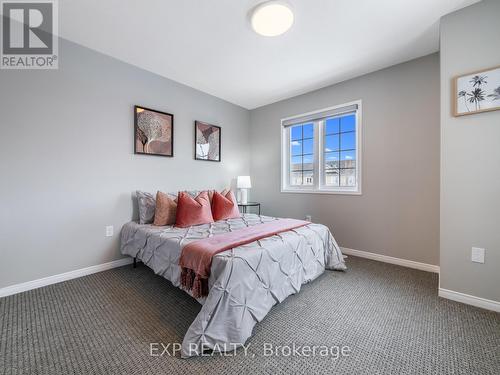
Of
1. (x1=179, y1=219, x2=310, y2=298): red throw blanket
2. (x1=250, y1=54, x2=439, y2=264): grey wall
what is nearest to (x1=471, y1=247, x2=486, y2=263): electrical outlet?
(x1=250, y1=54, x2=439, y2=264): grey wall

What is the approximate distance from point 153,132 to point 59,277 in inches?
77.4

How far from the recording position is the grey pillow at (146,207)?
2643 millimetres

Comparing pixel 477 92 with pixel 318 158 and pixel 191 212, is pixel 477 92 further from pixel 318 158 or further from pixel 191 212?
pixel 191 212

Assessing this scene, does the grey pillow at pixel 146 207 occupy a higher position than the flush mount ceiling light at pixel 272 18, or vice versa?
the flush mount ceiling light at pixel 272 18

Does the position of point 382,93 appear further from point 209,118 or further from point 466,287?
point 209,118

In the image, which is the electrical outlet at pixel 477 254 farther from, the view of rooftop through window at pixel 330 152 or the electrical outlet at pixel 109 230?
the electrical outlet at pixel 109 230

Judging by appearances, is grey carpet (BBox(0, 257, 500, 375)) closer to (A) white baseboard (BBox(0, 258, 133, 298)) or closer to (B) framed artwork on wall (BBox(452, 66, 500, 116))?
(A) white baseboard (BBox(0, 258, 133, 298))

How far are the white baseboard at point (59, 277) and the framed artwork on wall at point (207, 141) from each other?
1.84 meters

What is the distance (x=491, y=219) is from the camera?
176cm

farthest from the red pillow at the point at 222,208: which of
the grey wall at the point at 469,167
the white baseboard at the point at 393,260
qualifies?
the grey wall at the point at 469,167

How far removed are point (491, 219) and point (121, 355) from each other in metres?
Answer: 2.92

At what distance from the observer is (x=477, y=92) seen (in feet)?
5.87

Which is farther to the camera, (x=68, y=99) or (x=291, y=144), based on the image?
(x=291, y=144)

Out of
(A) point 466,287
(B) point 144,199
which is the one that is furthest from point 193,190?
(A) point 466,287
